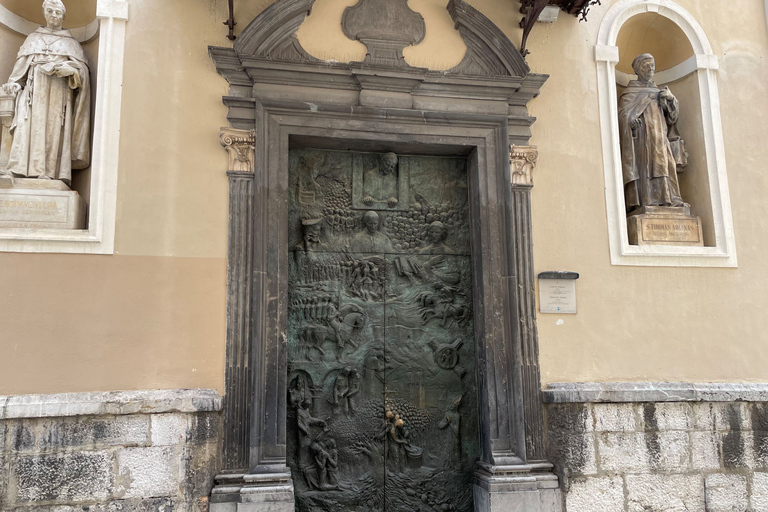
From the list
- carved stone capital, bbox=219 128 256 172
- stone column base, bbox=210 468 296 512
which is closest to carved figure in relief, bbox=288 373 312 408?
stone column base, bbox=210 468 296 512

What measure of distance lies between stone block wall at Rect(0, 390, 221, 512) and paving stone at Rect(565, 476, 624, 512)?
2884 mm

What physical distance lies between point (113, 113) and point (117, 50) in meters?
0.54

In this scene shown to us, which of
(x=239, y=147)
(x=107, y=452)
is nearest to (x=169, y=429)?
(x=107, y=452)

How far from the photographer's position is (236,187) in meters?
5.32

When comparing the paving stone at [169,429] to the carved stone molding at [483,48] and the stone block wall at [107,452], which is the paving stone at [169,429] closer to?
the stone block wall at [107,452]

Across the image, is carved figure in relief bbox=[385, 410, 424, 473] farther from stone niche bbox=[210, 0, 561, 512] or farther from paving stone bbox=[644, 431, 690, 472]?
paving stone bbox=[644, 431, 690, 472]

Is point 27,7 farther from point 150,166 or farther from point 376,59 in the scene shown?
point 376,59

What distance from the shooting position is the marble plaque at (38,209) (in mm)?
5004

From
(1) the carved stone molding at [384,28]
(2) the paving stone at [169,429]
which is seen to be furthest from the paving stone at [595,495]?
(1) the carved stone molding at [384,28]

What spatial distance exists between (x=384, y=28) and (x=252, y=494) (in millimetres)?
4044

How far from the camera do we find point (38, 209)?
5051 mm

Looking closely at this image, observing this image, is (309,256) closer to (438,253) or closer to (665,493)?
(438,253)

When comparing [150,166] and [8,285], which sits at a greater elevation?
[150,166]

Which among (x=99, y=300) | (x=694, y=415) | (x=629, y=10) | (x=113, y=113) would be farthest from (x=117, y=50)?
(x=694, y=415)
